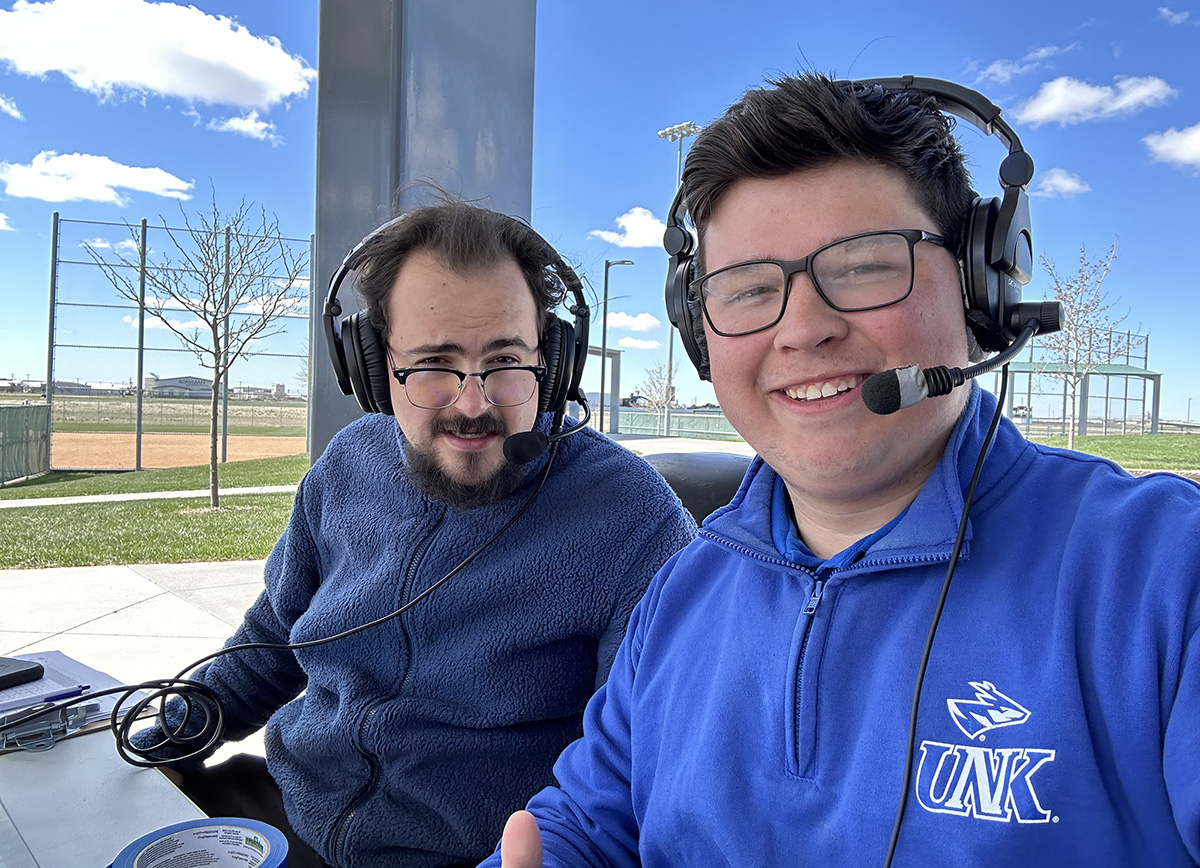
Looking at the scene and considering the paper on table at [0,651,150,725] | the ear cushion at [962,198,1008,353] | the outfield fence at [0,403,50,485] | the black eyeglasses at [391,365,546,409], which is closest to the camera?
the ear cushion at [962,198,1008,353]

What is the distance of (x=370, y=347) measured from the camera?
1.46 meters

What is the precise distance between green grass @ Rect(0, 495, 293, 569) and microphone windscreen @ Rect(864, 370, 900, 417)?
6.39 m

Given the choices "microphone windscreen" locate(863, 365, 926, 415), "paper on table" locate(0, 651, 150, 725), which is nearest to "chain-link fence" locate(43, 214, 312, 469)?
Result: "paper on table" locate(0, 651, 150, 725)

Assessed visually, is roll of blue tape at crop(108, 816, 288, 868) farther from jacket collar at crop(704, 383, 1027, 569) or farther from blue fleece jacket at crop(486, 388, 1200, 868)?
jacket collar at crop(704, 383, 1027, 569)

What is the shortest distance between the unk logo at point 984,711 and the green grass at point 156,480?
28.4ft

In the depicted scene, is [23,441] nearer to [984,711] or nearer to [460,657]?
[460,657]

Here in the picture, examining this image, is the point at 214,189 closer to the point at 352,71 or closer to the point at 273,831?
the point at 352,71

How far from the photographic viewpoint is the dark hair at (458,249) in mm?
1394

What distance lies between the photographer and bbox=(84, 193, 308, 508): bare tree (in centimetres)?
884

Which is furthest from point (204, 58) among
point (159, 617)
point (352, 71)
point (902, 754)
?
point (902, 754)

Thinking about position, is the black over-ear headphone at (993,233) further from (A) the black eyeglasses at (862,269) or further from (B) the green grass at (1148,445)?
(B) the green grass at (1148,445)

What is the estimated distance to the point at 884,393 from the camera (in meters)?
0.75

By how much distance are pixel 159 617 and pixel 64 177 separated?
1324 centimetres

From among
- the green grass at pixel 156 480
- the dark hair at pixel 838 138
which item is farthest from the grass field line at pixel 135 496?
the dark hair at pixel 838 138
